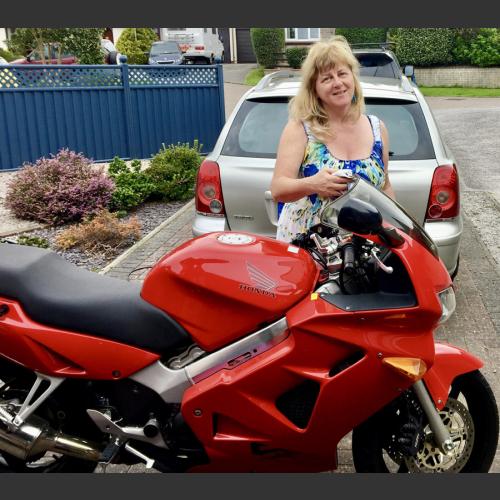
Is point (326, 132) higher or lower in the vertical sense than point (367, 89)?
lower

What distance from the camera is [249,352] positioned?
7.88 ft

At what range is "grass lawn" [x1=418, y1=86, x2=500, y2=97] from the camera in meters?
23.8

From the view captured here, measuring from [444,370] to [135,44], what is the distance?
32.1 m

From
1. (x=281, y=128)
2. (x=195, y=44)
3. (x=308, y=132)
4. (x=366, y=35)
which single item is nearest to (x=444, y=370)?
(x=308, y=132)

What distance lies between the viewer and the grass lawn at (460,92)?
2380 centimetres

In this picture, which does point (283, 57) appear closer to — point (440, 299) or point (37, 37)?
point (37, 37)

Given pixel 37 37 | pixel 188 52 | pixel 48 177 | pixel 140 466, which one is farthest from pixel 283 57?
pixel 140 466

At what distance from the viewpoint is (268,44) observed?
1254 inches

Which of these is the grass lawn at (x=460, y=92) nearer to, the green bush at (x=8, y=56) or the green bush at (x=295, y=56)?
A: the green bush at (x=295, y=56)

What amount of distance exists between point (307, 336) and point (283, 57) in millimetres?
32140

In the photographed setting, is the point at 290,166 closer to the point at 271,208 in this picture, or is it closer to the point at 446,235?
the point at 271,208

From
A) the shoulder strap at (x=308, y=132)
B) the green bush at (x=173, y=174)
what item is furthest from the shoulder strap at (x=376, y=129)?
the green bush at (x=173, y=174)

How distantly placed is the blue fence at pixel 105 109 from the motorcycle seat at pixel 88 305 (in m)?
8.14

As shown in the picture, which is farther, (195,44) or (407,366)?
(195,44)
